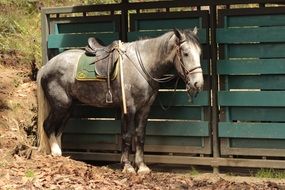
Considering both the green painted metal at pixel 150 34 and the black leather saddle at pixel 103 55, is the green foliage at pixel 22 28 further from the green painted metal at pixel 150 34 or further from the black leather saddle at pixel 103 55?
the green painted metal at pixel 150 34

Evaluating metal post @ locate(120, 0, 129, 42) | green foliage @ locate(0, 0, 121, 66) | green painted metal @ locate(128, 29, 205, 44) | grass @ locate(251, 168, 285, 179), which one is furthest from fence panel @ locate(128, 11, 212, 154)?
green foliage @ locate(0, 0, 121, 66)

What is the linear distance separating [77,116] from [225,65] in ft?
8.37

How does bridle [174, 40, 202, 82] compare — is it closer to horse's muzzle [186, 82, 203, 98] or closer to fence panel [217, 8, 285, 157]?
horse's muzzle [186, 82, 203, 98]

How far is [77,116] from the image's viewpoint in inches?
349

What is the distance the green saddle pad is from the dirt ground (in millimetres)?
1194

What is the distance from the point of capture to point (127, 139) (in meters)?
7.81

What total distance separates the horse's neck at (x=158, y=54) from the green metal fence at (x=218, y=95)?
0.44m

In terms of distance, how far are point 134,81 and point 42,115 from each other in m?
1.94

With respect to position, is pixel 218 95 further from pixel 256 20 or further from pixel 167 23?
pixel 167 23

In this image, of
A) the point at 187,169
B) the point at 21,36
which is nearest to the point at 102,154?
the point at 187,169

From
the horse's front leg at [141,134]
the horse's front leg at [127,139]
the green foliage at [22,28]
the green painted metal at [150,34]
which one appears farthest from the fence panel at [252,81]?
the green foliage at [22,28]

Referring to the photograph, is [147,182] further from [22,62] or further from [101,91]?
[22,62]

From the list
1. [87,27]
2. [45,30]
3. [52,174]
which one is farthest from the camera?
→ [45,30]

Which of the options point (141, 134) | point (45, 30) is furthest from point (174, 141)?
point (45, 30)
